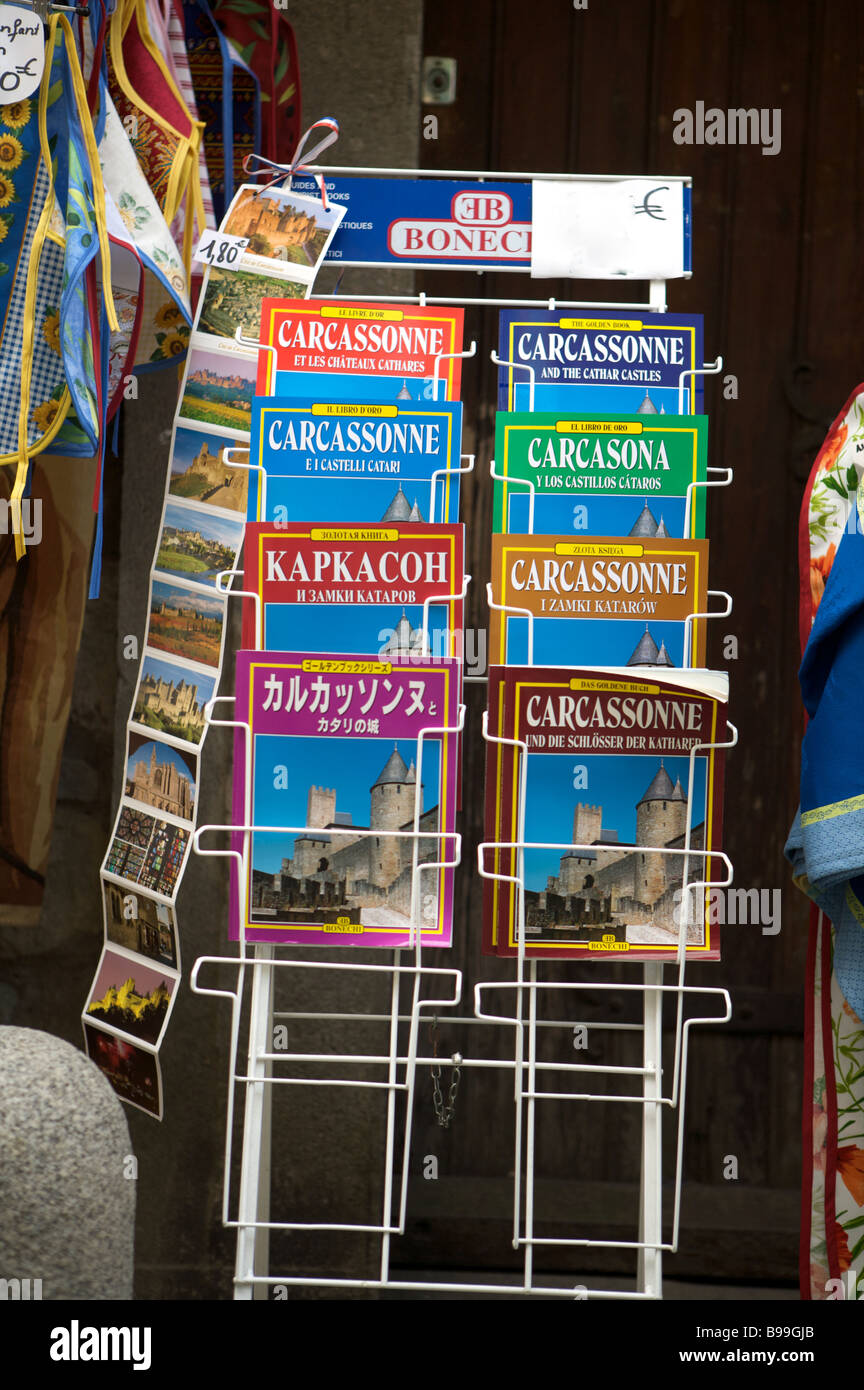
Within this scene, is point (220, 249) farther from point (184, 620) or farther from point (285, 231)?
point (184, 620)

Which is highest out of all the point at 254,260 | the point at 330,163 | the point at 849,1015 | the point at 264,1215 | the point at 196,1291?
the point at 330,163

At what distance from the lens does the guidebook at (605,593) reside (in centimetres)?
176

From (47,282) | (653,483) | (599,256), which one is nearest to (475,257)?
(599,256)

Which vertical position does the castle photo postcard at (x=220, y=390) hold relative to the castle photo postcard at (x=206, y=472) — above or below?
above

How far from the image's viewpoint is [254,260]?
2.04m

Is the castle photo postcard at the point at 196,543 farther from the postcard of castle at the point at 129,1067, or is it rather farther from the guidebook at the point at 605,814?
the postcard of castle at the point at 129,1067

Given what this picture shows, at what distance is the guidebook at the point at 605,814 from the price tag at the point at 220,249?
0.79 meters

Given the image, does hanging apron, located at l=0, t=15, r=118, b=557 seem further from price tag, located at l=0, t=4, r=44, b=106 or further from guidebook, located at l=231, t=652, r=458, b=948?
guidebook, located at l=231, t=652, r=458, b=948

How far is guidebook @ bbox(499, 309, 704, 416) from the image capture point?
1862mm

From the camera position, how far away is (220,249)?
6.69 ft

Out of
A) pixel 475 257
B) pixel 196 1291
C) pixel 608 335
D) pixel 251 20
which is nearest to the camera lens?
pixel 608 335

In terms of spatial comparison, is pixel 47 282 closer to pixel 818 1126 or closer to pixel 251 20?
pixel 251 20

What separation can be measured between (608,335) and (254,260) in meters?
0.54

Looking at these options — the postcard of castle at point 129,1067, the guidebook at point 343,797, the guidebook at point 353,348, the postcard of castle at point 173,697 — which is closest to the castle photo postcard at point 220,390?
the guidebook at point 353,348
